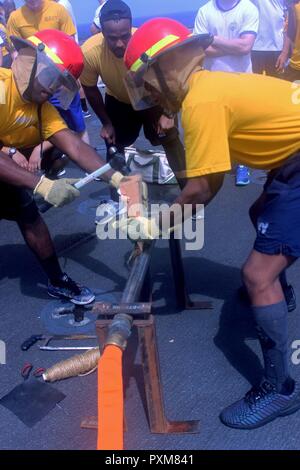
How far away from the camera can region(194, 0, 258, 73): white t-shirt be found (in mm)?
5047

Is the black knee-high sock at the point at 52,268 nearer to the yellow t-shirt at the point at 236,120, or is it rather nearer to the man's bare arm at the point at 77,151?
the man's bare arm at the point at 77,151

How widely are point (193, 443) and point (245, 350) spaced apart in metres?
0.78

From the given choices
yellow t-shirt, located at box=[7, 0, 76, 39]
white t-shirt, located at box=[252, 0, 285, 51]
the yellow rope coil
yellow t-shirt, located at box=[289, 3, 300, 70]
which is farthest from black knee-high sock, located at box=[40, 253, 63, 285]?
white t-shirt, located at box=[252, 0, 285, 51]

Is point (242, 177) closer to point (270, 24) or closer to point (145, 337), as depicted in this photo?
point (270, 24)

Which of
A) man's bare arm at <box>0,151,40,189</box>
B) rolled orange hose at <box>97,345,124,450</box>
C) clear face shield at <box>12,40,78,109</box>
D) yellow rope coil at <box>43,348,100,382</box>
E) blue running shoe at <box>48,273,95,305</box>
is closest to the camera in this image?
rolled orange hose at <box>97,345,124,450</box>

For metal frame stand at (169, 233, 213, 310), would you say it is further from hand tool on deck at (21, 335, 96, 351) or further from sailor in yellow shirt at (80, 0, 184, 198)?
sailor in yellow shirt at (80, 0, 184, 198)

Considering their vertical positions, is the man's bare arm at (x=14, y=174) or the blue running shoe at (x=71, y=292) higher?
the man's bare arm at (x=14, y=174)

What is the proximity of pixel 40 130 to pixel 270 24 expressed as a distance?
3.44m

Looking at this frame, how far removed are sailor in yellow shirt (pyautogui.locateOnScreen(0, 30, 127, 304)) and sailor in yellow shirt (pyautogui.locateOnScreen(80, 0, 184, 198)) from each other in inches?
25.9

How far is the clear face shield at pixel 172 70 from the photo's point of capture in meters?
2.31

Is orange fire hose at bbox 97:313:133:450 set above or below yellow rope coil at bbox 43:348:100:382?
above

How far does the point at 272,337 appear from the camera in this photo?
2.38m

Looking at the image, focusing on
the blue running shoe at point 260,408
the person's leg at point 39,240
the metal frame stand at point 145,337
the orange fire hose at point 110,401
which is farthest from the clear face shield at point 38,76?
the blue running shoe at point 260,408
